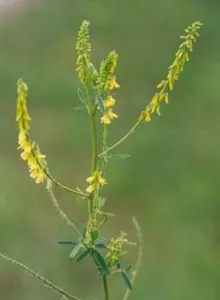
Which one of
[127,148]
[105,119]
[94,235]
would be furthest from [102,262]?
[127,148]

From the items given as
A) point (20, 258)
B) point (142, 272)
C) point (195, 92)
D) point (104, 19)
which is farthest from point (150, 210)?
point (104, 19)

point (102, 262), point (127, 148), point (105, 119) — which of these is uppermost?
point (127, 148)

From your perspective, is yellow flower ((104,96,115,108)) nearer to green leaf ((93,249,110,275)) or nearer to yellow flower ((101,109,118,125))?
yellow flower ((101,109,118,125))

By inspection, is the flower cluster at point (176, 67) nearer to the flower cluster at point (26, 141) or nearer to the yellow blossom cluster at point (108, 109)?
the yellow blossom cluster at point (108, 109)

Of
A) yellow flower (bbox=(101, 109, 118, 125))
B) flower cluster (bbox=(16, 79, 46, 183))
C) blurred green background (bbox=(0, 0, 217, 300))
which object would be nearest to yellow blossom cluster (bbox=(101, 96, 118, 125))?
yellow flower (bbox=(101, 109, 118, 125))

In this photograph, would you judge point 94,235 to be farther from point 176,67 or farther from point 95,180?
point 176,67

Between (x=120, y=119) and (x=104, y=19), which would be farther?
(x=104, y=19)

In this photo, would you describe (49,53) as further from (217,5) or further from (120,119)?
(217,5)

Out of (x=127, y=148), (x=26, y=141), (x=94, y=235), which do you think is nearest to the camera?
(x=26, y=141)
